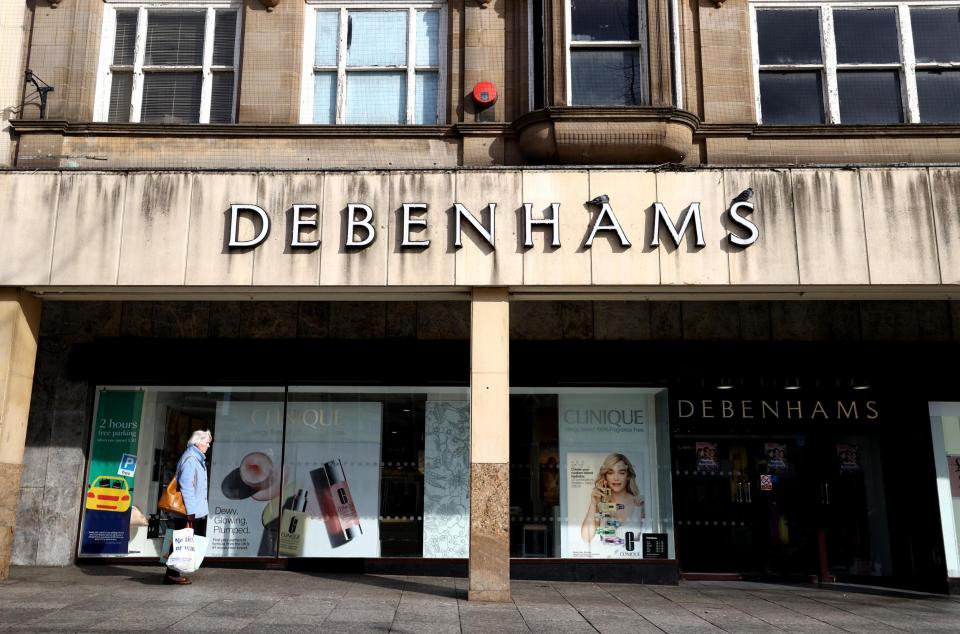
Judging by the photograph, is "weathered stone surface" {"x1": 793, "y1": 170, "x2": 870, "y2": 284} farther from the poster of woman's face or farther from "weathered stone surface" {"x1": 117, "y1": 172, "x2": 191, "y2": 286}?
"weathered stone surface" {"x1": 117, "y1": 172, "x2": 191, "y2": 286}

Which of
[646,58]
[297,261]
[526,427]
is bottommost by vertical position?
[526,427]

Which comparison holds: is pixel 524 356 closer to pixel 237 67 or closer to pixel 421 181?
pixel 421 181

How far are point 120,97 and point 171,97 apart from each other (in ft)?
2.28

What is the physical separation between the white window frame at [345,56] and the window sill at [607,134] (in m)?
1.62

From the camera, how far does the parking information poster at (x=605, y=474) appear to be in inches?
447

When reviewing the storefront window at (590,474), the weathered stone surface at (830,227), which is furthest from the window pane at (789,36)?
the storefront window at (590,474)

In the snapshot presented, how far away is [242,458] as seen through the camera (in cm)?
1166

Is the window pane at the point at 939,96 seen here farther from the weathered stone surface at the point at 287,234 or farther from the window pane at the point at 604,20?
the weathered stone surface at the point at 287,234

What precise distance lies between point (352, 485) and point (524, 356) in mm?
3080

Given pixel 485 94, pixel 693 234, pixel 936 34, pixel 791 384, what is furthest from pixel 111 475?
pixel 936 34

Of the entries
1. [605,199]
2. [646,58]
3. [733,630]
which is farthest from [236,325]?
[733,630]

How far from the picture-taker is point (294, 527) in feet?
37.4

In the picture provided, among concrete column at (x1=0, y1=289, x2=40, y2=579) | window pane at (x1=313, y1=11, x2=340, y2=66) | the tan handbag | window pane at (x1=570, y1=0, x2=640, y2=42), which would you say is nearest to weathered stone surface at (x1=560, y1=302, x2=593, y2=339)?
window pane at (x1=570, y1=0, x2=640, y2=42)

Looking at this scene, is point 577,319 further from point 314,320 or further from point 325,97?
point 325,97
